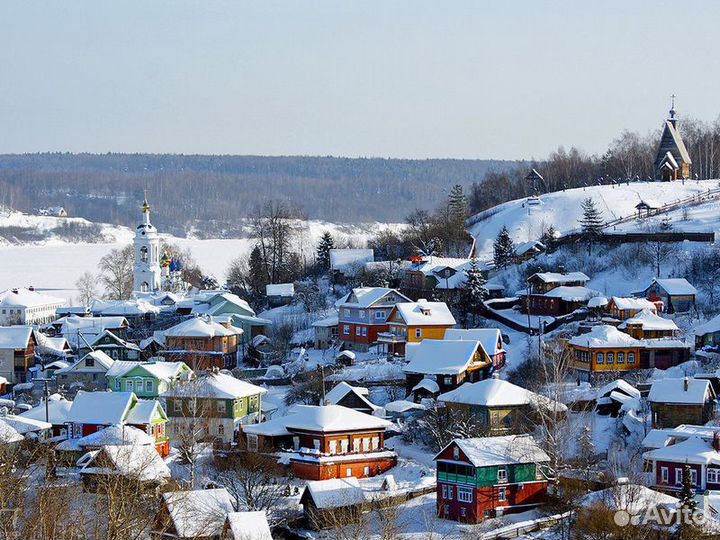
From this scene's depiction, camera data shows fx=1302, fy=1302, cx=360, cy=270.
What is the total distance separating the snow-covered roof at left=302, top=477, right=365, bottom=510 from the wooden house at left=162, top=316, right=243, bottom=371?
19.3m

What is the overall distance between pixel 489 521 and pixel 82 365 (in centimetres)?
2155

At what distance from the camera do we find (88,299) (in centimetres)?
7644

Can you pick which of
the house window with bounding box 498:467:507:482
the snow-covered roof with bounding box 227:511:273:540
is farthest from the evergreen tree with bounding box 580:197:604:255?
the snow-covered roof with bounding box 227:511:273:540

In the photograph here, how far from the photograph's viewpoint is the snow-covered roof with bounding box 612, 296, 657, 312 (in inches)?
1721

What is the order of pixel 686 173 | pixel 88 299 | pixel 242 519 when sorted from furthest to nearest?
pixel 88 299 → pixel 686 173 → pixel 242 519

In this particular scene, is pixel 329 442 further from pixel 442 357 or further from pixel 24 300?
pixel 24 300

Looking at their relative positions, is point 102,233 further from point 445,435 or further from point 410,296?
point 445,435

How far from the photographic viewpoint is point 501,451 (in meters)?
30.2

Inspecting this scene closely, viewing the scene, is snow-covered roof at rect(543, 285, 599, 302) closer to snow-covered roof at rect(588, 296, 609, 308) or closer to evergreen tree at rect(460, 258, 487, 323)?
snow-covered roof at rect(588, 296, 609, 308)

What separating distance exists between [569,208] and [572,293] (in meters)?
19.8

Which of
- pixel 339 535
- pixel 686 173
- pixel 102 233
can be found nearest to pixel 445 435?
pixel 339 535

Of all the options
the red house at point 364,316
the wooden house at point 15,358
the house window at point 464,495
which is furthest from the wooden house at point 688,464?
the wooden house at point 15,358

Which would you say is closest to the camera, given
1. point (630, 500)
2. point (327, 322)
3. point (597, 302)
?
point (630, 500)

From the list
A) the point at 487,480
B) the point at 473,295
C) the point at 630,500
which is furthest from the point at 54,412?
the point at 630,500
